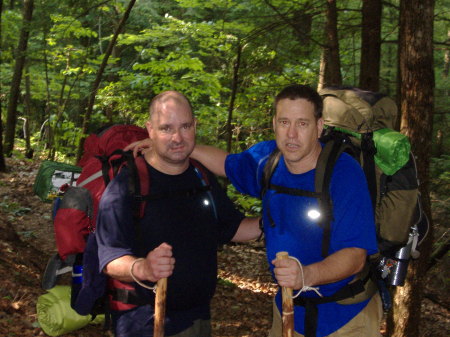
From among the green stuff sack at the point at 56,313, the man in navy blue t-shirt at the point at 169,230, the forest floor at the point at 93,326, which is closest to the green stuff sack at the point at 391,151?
the man in navy blue t-shirt at the point at 169,230

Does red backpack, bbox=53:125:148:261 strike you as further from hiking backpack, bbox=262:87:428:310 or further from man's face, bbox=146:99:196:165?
hiking backpack, bbox=262:87:428:310

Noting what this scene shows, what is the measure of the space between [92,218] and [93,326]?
330 cm

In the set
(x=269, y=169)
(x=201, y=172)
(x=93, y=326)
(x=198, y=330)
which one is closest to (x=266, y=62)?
(x=93, y=326)

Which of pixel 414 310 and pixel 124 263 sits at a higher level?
pixel 124 263

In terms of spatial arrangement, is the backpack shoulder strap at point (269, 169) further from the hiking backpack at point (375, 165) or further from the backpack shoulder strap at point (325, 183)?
the backpack shoulder strap at point (325, 183)

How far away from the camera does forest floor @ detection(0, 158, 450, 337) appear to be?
555 centimetres

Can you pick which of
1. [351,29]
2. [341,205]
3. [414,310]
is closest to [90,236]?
[341,205]

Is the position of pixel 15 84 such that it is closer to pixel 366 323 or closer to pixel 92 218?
pixel 92 218

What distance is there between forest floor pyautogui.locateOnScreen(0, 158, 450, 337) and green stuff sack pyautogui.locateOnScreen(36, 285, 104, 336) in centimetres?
31

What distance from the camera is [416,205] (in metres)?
3.06

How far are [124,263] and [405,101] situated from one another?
3583 millimetres

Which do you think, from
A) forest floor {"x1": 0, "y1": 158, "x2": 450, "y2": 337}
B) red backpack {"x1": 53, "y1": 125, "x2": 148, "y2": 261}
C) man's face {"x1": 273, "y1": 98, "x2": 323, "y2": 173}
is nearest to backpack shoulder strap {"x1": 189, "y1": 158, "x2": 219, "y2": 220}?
red backpack {"x1": 53, "y1": 125, "x2": 148, "y2": 261}

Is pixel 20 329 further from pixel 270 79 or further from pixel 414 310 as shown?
pixel 270 79

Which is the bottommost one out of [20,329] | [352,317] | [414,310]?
[20,329]
